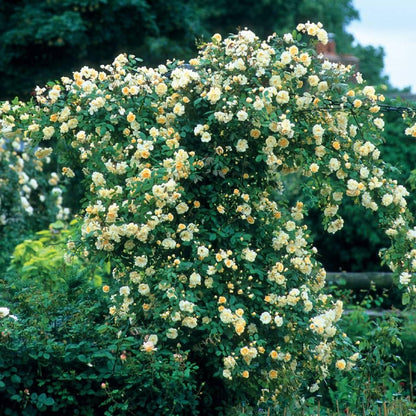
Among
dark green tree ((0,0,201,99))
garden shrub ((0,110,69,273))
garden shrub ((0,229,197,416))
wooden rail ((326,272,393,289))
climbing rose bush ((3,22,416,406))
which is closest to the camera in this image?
garden shrub ((0,229,197,416))

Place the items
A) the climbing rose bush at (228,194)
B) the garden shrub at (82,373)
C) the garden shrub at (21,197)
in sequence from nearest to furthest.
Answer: the garden shrub at (82,373) < the climbing rose bush at (228,194) < the garden shrub at (21,197)

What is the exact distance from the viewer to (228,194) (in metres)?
4.11

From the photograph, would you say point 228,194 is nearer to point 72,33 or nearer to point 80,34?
point 72,33

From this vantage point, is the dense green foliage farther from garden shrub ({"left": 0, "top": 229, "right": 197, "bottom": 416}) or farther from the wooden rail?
garden shrub ({"left": 0, "top": 229, "right": 197, "bottom": 416})

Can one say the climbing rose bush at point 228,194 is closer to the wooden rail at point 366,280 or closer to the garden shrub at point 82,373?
the garden shrub at point 82,373

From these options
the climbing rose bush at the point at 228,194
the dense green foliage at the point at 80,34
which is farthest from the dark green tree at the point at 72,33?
the climbing rose bush at the point at 228,194

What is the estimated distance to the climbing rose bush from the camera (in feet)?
12.5

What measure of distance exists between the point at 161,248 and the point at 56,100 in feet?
3.54

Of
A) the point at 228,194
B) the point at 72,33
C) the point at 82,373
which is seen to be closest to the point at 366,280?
the point at 228,194

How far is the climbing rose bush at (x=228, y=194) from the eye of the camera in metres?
3.80

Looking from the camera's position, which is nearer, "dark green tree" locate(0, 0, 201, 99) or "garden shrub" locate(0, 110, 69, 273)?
"garden shrub" locate(0, 110, 69, 273)


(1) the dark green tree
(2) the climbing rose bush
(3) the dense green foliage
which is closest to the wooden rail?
(2) the climbing rose bush

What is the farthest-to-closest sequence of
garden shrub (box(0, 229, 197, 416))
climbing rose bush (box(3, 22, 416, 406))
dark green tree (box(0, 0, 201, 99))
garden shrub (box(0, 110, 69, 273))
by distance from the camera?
1. dark green tree (box(0, 0, 201, 99))
2. garden shrub (box(0, 110, 69, 273))
3. climbing rose bush (box(3, 22, 416, 406))
4. garden shrub (box(0, 229, 197, 416))

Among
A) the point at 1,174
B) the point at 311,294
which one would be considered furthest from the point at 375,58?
the point at 311,294
